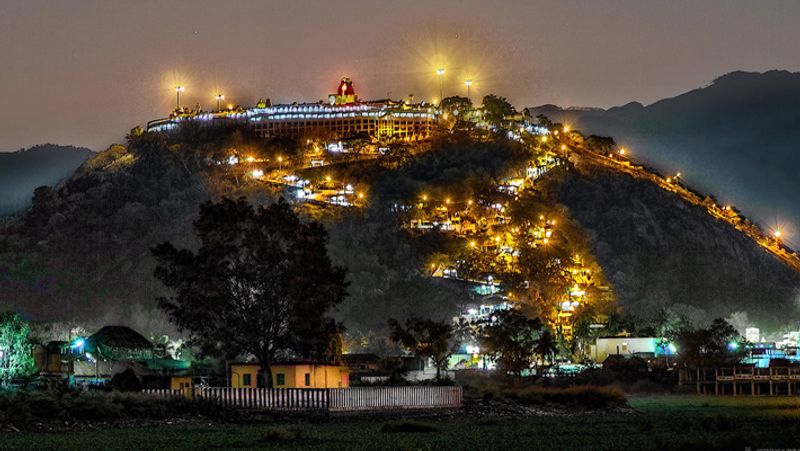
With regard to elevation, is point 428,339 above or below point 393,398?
above

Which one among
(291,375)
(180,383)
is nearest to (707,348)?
(291,375)

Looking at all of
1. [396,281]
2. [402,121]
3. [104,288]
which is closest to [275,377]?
[396,281]

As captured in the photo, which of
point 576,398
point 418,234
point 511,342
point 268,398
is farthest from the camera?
point 418,234

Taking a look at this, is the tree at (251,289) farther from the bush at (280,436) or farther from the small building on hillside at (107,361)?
the bush at (280,436)

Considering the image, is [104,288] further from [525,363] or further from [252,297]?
[252,297]

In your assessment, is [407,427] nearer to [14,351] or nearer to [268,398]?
[268,398]

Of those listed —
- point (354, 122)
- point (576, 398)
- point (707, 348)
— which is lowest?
point (576, 398)
